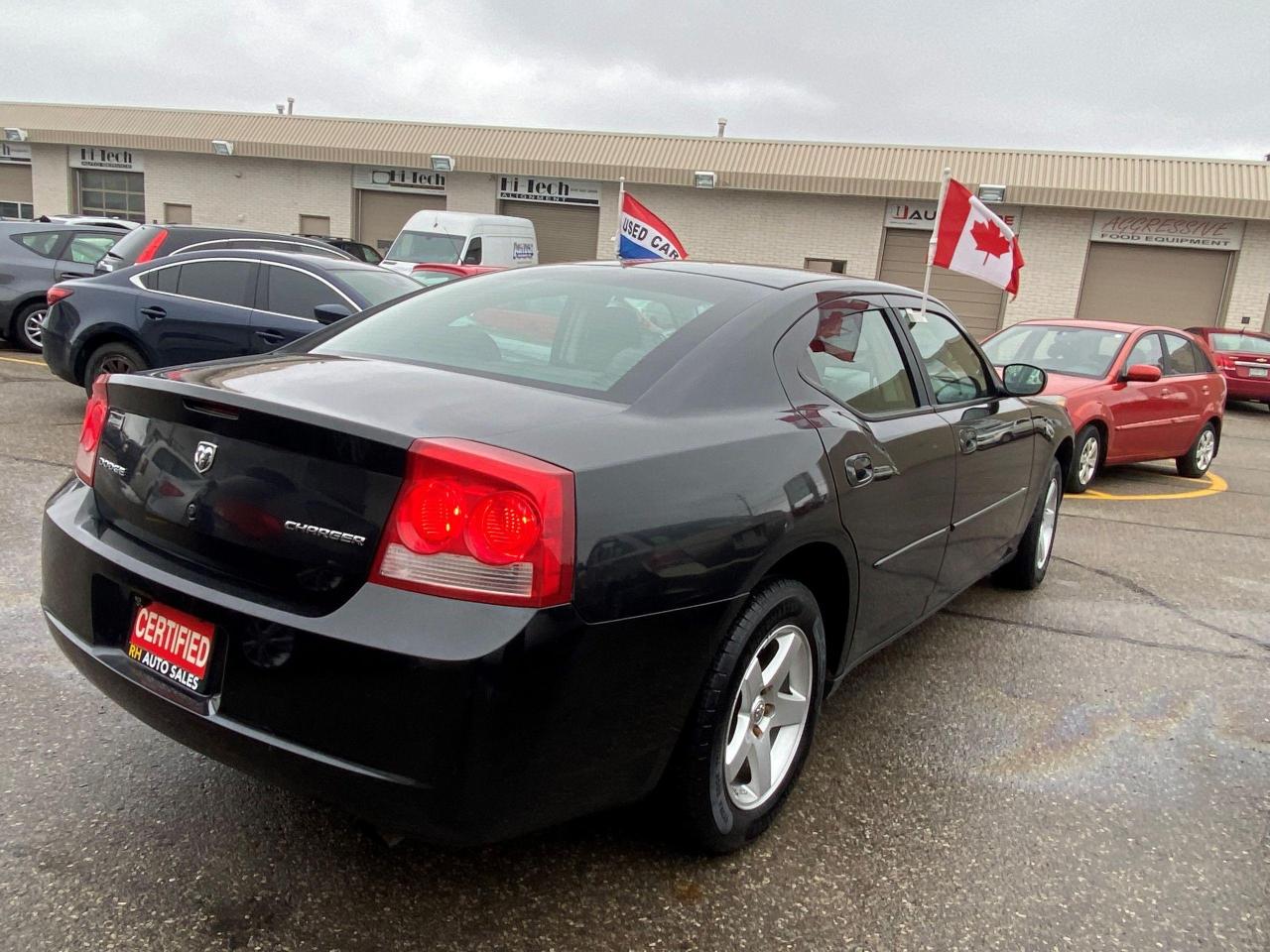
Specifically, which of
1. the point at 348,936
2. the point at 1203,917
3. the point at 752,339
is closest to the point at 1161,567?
the point at 1203,917

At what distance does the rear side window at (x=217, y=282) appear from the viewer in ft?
25.4

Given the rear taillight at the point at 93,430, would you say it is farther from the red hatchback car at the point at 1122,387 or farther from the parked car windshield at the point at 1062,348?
the parked car windshield at the point at 1062,348

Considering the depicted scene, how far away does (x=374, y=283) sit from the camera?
816 cm

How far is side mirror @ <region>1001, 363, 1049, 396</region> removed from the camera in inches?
172

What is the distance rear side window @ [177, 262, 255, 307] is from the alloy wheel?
630cm

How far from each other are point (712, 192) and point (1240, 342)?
12.9 m

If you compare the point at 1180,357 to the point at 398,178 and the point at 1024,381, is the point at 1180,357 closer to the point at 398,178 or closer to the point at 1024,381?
the point at 1024,381

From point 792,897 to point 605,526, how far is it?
1.13m

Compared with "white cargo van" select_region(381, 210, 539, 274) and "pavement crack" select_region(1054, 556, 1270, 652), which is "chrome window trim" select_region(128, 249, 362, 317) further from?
"white cargo van" select_region(381, 210, 539, 274)

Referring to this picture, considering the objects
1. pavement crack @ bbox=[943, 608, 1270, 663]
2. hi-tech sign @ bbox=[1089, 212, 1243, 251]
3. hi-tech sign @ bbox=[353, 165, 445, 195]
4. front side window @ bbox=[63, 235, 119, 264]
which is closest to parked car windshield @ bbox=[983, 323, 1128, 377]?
pavement crack @ bbox=[943, 608, 1270, 663]

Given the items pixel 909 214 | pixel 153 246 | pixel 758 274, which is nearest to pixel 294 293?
pixel 153 246

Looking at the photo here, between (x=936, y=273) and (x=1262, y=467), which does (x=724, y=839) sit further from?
(x=936, y=273)

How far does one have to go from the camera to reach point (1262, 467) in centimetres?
1116

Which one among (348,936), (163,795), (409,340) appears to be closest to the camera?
(348,936)
